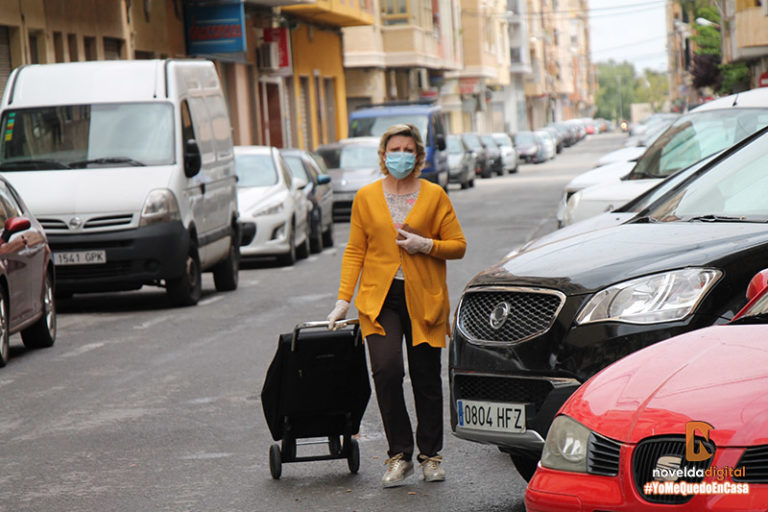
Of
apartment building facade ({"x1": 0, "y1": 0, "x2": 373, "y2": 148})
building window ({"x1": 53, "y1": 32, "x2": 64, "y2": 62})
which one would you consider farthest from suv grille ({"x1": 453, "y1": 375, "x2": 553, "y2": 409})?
building window ({"x1": 53, "y1": 32, "x2": 64, "y2": 62})

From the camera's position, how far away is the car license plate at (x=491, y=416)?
5.86 m

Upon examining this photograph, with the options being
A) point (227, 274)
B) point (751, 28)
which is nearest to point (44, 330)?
point (227, 274)

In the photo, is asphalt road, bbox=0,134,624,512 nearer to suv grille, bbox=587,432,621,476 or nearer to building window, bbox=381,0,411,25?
suv grille, bbox=587,432,621,476

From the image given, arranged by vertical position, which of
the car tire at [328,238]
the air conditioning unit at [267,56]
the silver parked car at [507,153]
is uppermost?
the air conditioning unit at [267,56]

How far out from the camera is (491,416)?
5992mm

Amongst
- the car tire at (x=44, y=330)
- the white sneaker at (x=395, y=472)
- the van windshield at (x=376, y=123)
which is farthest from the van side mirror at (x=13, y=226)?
the van windshield at (x=376, y=123)

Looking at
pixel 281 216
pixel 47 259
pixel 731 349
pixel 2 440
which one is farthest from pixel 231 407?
pixel 281 216

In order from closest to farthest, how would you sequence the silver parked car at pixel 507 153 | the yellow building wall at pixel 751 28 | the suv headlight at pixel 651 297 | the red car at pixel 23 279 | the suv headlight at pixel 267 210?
the suv headlight at pixel 651 297
the red car at pixel 23 279
the suv headlight at pixel 267 210
the yellow building wall at pixel 751 28
the silver parked car at pixel 507 153

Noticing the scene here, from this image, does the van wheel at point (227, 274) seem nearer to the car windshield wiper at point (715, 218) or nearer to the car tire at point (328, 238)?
the car tire at point (328, 238)

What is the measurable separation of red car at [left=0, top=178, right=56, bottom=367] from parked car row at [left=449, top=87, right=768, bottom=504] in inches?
209

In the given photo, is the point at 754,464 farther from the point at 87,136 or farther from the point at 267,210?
the point at 267,210

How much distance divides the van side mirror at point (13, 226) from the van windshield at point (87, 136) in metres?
3.55

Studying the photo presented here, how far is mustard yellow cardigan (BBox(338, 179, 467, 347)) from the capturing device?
6.74 m

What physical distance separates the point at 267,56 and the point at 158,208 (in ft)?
79.2
